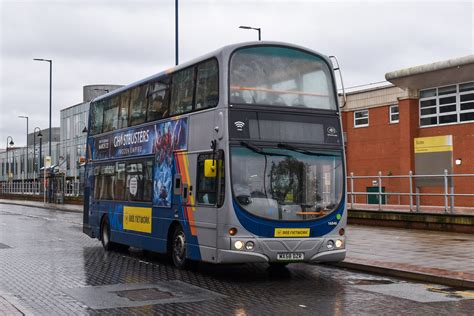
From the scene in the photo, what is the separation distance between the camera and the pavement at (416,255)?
1203 centimetres

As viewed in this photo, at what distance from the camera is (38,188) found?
72.4 meters

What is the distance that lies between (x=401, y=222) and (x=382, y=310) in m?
13.8

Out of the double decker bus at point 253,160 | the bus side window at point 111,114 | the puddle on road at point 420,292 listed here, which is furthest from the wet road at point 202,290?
the bus side window at point 111,114

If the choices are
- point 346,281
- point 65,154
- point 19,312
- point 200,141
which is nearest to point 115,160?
point 200,141

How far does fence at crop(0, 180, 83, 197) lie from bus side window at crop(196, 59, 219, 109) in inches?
1765

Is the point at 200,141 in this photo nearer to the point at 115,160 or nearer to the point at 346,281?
the point at 346,281

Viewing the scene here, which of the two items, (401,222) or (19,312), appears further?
(401,222)

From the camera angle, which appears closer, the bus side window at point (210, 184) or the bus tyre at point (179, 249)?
the bus side window at point (210, 184)

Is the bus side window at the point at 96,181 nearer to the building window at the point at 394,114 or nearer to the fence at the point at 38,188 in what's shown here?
the building window at the point at 394,114

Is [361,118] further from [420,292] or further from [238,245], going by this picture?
[420,292]

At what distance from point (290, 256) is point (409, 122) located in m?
31.0

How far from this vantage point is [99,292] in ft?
34.7

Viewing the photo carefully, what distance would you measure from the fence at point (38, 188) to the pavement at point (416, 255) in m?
40.3

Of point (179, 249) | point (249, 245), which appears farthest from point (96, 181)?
point (249, 245)
